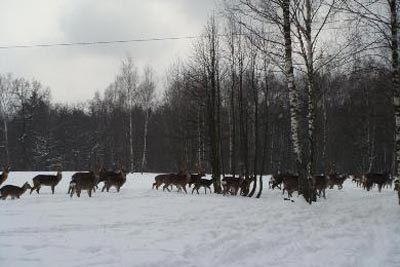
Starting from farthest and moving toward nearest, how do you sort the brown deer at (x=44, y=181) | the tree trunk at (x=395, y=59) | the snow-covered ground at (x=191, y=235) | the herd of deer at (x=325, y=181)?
1. the herd of deer at (x=325, y=181)
2. the brown deer at (x=44, y=181)
3. the tree trunk at (x=395, y=59)
4. the snow-covered ground at (x=191, y=235)

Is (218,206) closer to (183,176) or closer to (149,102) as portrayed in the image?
(183,176)

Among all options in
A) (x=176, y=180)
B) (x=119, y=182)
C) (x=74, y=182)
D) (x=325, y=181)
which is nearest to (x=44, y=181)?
(x=74, y=182)

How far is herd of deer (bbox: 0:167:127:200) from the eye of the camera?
1916cm

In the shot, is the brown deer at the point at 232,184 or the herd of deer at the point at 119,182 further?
the brown deer at the point at 232,184

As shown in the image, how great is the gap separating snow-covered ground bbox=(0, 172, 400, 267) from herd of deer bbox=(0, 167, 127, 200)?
2344mm

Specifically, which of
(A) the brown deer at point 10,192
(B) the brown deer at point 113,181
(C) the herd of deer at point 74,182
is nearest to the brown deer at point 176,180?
(C) the herd of deer at point 74,182

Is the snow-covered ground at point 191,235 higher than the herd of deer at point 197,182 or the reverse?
the reverse

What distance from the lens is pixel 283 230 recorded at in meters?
12.3

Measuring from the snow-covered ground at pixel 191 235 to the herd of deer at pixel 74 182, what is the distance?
7.69ft

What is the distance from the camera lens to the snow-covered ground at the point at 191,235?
893 centimetres

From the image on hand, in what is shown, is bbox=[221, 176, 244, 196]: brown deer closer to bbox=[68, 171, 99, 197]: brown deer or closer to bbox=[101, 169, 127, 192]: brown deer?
bbox=[101, 169, 127, 192]: brown deer

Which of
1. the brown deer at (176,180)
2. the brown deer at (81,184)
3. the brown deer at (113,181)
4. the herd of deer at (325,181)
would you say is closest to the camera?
the brown deer at (81,184)

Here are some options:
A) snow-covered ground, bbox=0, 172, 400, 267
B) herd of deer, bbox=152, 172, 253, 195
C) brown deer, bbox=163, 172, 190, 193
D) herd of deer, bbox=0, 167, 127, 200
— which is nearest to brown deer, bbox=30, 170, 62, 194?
herd of deer, bbox=0, 167, 127, 200

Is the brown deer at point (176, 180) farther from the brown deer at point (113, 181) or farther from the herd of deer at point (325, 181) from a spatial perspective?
the herd of deer at point (325, 181)
